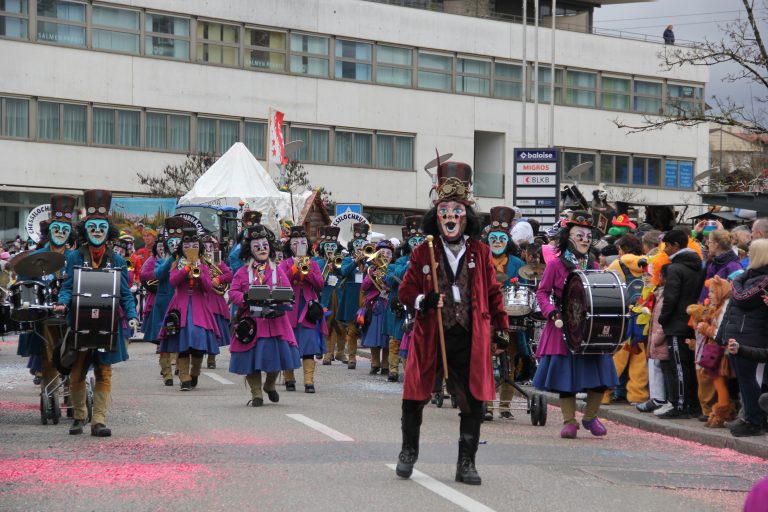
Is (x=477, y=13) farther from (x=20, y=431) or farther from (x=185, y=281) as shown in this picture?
(x=20, y=431)

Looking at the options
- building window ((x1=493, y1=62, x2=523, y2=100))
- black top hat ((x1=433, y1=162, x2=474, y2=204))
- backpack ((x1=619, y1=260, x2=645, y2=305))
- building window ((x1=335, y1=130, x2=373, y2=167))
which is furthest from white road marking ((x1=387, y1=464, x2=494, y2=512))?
building window ((x1=493, y1=62, x2=523, y2=100))

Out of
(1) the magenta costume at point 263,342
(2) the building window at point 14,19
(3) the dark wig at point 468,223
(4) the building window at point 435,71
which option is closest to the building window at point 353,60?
(4) the building window at point 435,71

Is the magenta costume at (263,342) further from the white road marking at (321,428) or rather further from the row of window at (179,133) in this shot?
the row of window at (179,133)

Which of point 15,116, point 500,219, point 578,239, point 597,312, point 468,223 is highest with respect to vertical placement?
point 15,116

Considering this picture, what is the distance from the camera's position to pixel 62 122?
46625mm

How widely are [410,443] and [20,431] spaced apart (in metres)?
4.48

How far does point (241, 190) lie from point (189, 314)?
17385 mm

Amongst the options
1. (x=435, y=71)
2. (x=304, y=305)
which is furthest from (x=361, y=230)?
(x=435, y=71)

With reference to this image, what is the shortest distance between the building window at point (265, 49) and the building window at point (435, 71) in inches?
249

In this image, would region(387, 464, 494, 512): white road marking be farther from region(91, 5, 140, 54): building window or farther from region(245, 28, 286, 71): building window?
region(245, 28, 286, 71): building window

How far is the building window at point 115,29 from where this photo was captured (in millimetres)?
46703

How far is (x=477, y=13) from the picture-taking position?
55.9 metres

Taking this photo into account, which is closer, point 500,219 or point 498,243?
point 498,243

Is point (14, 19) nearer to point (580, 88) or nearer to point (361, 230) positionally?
point (580, 88)
